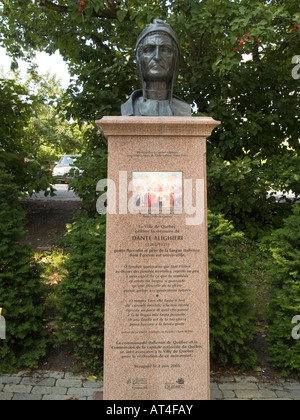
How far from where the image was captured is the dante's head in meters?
3.44

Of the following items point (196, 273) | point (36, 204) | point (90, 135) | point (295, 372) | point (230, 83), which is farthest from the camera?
point (36, 204)

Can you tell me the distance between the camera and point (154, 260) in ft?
10.4

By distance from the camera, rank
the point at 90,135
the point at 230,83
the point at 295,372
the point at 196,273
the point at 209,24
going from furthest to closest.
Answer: the point at 90,135
the point at 230,83
the point at 209,24
the point at 295,372
the point at 196,273

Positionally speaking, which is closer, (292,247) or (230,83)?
(292,247)

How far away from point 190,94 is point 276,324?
15.0ft

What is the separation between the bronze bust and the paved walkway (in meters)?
2.38

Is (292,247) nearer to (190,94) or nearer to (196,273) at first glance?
(196,273)

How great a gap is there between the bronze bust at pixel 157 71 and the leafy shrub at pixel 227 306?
1.35 m

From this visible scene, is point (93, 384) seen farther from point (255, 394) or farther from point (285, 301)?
point (285, 301)

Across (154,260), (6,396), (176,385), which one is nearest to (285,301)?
(176,385)

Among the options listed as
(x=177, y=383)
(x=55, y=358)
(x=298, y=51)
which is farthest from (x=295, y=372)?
(x=298, y=51)

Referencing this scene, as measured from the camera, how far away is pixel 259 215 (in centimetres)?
798

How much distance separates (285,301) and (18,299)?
2506 mm

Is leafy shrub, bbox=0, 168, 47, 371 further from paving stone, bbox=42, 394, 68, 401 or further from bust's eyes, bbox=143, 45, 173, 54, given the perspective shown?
bust's eyes, bbox=143, 45, 173, 54
